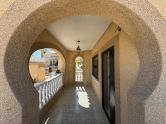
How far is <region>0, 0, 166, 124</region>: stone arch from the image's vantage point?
1423 millimetres

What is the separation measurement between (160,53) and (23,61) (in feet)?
4.91

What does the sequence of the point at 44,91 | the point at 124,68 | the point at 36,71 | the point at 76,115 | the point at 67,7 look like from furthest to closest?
1. the point at 36,71
2. the point at 44,91
3. the point at 76,115
4. the point at 124,68
5. the point at 67,7

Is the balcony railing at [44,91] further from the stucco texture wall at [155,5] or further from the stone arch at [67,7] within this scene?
the stucco texture wall at [155,5]

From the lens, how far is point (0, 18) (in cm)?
146

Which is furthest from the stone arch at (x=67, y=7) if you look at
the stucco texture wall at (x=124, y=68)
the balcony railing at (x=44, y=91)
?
the balcony railing at (x=44, y=91)

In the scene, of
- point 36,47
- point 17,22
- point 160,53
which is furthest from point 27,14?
point 36,47

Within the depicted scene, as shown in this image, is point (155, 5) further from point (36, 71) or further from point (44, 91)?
point (36, 71)

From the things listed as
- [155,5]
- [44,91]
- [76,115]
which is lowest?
[76,115]

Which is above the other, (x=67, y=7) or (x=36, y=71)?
(x=67, y=7)

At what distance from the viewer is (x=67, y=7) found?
1752 mm

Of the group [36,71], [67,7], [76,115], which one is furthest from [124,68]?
[36,71]

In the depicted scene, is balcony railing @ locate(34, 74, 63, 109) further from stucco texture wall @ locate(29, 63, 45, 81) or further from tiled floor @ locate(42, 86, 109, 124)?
stucco texture wall @ locate(29, 63, 45, 81)

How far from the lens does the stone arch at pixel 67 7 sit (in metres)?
1.42

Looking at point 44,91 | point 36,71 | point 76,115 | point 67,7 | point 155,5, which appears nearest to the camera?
point 155,5
